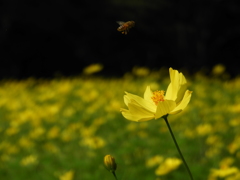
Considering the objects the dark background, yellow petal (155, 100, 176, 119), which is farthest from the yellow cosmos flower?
the dark background

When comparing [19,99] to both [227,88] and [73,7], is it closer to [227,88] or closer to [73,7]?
[227,88]

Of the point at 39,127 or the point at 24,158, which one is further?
the point at 39,127

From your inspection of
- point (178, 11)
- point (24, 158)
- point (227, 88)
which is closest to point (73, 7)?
point (178, 11)

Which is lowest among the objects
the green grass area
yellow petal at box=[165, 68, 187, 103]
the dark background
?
yellow petal at box=[165, 68, 187, 103]

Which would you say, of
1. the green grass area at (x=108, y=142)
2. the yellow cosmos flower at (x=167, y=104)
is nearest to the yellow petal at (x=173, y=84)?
the yellow cosmos flower at (x=167, y=104)

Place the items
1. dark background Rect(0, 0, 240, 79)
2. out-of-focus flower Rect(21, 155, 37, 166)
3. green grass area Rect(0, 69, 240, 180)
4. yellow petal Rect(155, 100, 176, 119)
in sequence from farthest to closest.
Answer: dark background Rect(0, 0, 240, 79), out-of-focus flower Rect(21, 155, 37, 166), green grass area Rect(0, 69, 240, 180), yellow petal Rect(155, 100, 176, 119)

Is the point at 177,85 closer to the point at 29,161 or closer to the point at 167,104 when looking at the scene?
the point at 167,104

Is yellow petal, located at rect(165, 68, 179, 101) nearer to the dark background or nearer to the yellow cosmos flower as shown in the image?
the yellow cosmos flower

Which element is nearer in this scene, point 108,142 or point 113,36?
point 108,142

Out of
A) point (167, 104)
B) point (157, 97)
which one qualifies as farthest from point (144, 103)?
point (167, 104)
